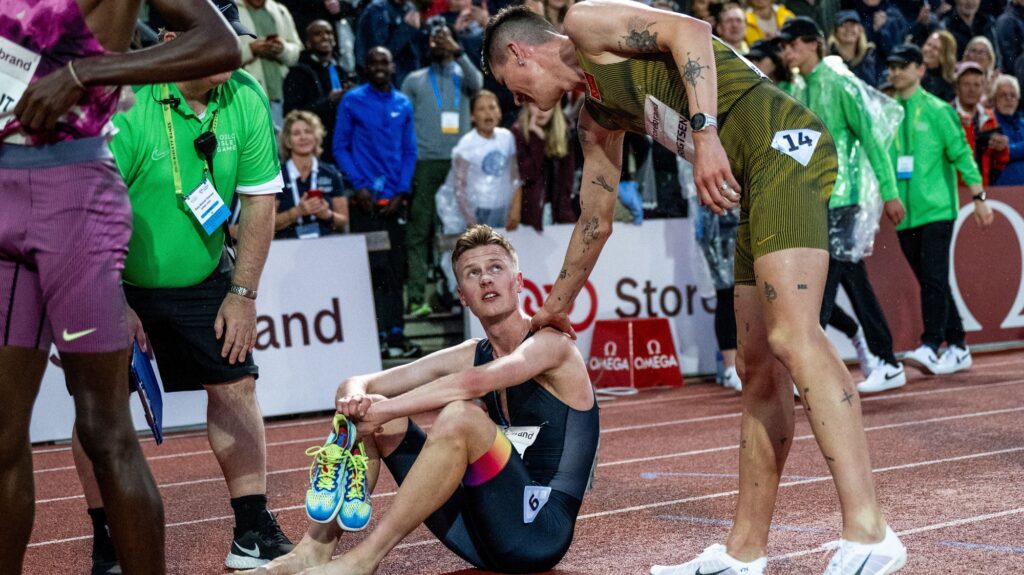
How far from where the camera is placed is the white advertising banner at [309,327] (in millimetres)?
9125

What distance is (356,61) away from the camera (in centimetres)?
1150

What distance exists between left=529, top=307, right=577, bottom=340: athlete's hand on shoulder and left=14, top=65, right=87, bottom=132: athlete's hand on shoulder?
1.90 metres

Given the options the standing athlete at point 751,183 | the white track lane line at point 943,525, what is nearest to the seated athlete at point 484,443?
the standing athlete at point 751,183

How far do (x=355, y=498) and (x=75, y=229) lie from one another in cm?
150

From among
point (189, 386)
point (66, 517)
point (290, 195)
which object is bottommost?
point (66, 517)

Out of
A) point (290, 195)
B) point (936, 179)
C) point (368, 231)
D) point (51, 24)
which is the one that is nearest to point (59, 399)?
point (290, 195)

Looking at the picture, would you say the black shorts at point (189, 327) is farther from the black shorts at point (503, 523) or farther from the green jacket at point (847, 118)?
the green jacket at point (847, 118)

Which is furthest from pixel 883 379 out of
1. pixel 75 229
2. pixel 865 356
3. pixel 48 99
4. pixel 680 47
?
pixel 48 99

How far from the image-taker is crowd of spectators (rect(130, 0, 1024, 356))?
1012 cm

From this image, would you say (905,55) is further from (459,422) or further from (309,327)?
(459,422)

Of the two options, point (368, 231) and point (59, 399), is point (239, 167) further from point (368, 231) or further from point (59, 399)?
point (368, 231)

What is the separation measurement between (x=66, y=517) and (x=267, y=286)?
11.2 ft

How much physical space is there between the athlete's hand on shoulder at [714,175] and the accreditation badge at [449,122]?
753cm

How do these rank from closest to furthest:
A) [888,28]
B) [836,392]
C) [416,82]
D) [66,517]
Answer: [836,392] → [66,517] → [416,82] → [888,28]
